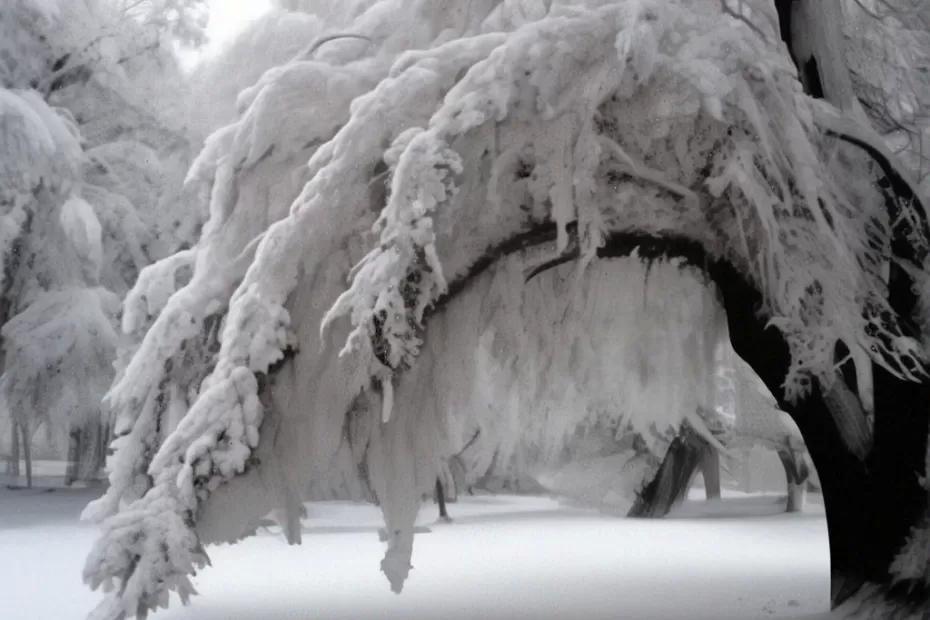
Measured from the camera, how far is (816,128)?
643 cm

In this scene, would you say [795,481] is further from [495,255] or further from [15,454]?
[15,454]

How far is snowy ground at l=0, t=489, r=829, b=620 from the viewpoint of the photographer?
7.68 meters

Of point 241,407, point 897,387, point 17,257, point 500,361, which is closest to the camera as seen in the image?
point 241,407

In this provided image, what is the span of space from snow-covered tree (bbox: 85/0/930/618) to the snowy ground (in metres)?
1.41

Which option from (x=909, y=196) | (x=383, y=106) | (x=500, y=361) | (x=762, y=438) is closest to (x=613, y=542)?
(x=762, y=438)

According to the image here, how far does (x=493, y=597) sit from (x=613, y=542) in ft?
17.6

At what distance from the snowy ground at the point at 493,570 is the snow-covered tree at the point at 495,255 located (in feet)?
4.64

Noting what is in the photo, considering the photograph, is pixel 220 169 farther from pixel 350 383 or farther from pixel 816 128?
pixel 816 128

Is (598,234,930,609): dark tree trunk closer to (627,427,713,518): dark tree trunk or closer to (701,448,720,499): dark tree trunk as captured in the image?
(627,427,713,518): dark tree trunk

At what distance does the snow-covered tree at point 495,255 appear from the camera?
5922 mm

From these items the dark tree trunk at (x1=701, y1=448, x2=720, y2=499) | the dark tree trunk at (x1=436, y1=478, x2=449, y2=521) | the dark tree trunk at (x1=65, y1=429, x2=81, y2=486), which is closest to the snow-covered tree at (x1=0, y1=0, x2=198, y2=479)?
the dark tree trunk at (x1=65, y1=429, x2=81, y2=486)

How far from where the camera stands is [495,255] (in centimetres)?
654

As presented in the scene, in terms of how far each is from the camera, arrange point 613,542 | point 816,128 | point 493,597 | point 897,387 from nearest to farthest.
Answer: point 816,128, point 897,387, point 493,597, point 613,542

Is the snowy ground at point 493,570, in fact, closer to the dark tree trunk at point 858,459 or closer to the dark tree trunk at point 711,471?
the dark tree trunk at point 858,459
